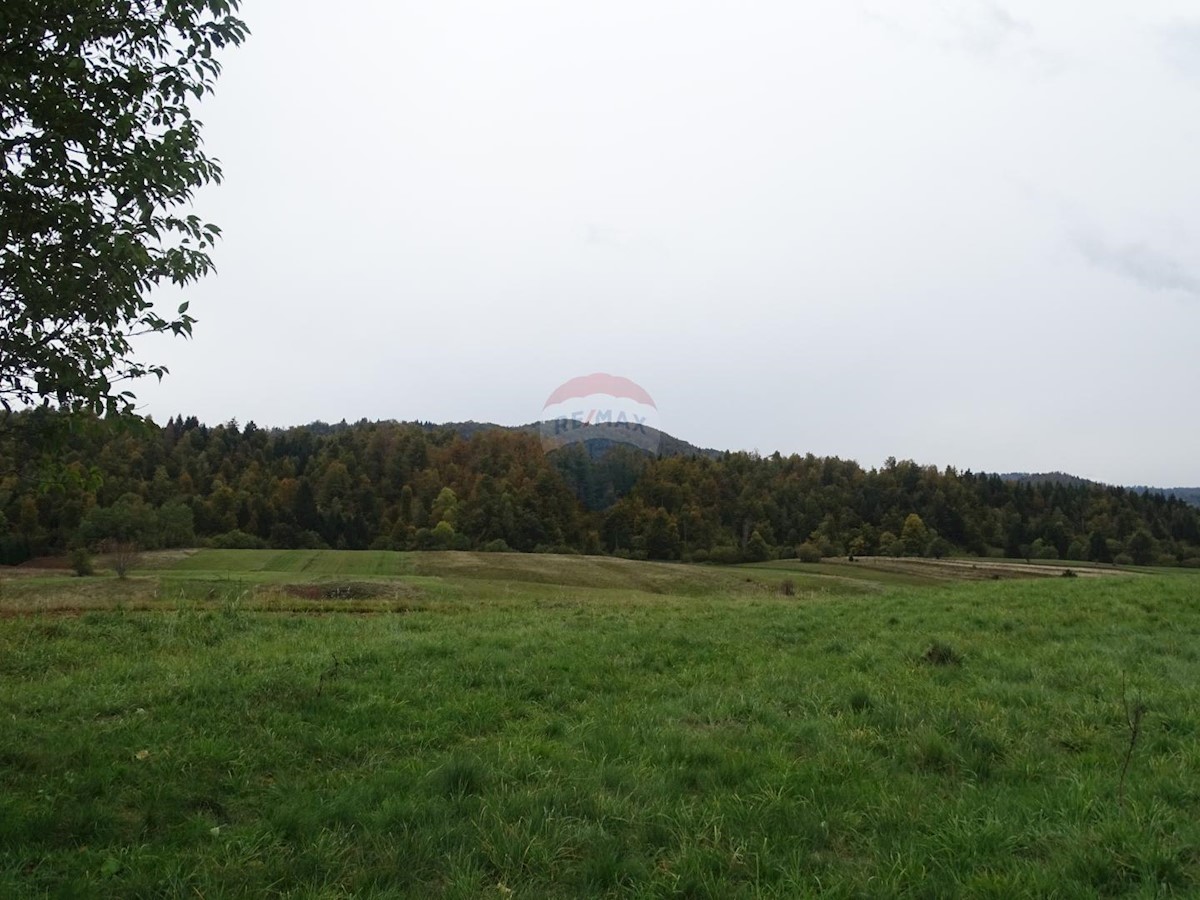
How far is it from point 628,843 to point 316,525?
125317mm

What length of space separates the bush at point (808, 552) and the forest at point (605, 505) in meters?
0.34

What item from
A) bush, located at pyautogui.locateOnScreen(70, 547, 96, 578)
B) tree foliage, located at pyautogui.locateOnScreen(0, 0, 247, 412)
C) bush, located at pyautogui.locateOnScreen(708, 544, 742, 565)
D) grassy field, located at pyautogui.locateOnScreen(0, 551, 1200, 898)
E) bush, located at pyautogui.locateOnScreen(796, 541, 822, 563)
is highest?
tree foliage, located at pyautogui.locateOnScreen(0, 0, 247, 412)

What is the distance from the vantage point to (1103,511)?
5167 inches

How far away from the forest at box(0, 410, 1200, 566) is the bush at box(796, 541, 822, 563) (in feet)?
1.12

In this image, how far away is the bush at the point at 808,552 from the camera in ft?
368

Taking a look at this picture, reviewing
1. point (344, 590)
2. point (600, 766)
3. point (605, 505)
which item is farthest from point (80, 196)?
point (605, 505)

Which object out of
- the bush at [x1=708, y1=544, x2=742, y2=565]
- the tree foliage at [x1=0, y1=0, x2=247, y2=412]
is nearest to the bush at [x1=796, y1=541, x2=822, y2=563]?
the bush at [x1=708, y1=544, x2=742, y2=565]

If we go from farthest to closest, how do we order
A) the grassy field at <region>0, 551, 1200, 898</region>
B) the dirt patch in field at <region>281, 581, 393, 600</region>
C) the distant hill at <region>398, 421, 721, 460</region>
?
the distant hill at <region>398, 421, 721, 460</region> < the dirt patch in field at <region>281, 581, 393, 600</region> < the grassy field at <region>0, 551, 1200, 898</region>

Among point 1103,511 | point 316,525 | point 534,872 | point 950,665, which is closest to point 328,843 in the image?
point 534,872

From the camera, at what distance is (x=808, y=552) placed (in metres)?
115

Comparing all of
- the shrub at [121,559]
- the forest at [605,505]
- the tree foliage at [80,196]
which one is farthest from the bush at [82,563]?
the tree foliage at [80,196]

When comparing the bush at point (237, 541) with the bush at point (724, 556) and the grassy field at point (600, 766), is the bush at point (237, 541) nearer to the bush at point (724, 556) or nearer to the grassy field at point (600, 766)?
the bush at point (724, 556)

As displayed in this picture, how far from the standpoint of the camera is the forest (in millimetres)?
114688

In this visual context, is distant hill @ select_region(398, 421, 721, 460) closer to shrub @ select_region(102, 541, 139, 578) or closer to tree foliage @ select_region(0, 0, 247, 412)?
shrub @ select_region(102, 541, 139, 578)
